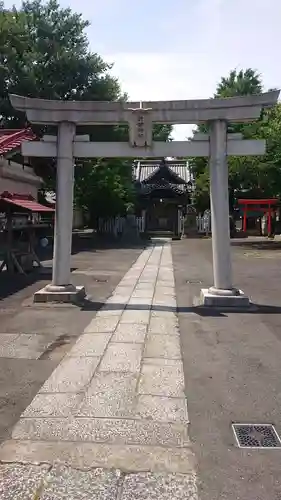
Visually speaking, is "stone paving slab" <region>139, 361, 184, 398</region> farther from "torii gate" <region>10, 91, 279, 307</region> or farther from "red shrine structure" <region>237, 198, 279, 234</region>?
"red shrine structure" <region>237, 198, 279, 234</region>

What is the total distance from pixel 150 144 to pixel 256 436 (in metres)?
7.04

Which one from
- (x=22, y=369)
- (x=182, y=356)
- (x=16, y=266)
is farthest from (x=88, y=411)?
(x=16, y=266)

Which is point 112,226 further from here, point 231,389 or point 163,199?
point 231,389

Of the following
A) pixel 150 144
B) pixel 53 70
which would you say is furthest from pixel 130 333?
pixel 53 70

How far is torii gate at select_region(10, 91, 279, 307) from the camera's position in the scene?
384 inches

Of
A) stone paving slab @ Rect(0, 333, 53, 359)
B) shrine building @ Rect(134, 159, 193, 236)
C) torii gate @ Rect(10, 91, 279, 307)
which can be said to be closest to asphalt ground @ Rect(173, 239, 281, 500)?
torii gate @ Rect(10, 91, 279, 307)

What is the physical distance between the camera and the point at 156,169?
45.7 meters

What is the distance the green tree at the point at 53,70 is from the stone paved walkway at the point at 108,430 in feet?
68.6

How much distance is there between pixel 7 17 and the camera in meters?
28.2

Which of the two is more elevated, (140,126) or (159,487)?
(140,126)

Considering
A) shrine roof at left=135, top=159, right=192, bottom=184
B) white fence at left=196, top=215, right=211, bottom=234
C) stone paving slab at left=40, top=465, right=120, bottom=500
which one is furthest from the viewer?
shrine roof at left=135, top=159, right=192, bottom=184

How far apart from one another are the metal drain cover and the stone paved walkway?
457mm

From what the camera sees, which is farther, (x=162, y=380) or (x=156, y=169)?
(x=156, y=169)

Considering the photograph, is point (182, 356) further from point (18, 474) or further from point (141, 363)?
point (18, 474)
